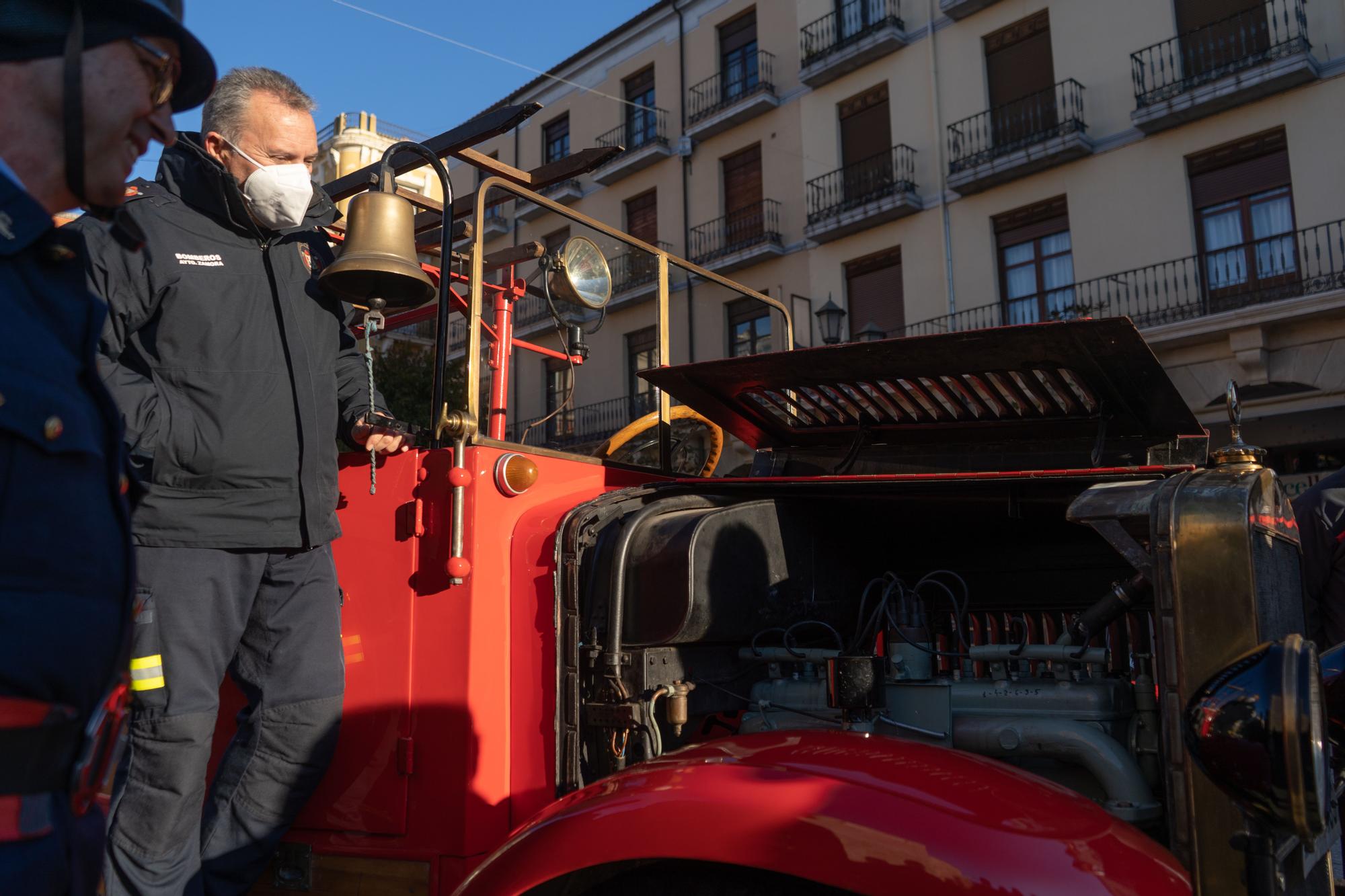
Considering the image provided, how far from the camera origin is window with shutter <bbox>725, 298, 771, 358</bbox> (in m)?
20.7

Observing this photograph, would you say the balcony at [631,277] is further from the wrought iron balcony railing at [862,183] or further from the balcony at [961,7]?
the balcony at [961,7]

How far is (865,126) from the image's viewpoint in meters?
20.1

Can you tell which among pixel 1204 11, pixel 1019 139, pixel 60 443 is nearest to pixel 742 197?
pixel 1019 139

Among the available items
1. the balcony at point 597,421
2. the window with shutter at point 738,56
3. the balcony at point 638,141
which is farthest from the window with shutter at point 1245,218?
the balcony at point 638,141

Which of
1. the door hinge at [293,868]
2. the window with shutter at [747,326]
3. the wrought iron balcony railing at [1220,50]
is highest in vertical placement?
the wrought iron balcony railing at [1220,50]

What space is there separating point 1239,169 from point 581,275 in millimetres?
14632

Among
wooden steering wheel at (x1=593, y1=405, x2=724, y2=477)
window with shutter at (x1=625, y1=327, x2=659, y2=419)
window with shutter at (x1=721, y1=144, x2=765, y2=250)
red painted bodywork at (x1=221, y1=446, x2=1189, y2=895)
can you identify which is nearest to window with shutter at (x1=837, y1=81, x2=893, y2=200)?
window with shutter at (x1=721, y1=144, x2=765, y2=250)

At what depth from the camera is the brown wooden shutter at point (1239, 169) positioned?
14898 millimetres

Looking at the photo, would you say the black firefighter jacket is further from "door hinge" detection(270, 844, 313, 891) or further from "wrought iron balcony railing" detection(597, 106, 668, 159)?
"wrought iron balcony railing" detection(597, 106, 668, 159)

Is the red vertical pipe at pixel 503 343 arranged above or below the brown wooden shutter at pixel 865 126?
below

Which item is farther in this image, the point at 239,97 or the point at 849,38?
the point at 849,38

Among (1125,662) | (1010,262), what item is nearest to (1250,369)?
(1010,262)

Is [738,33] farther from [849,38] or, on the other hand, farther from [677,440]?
[677,440]

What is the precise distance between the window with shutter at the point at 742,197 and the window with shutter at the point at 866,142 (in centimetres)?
213
